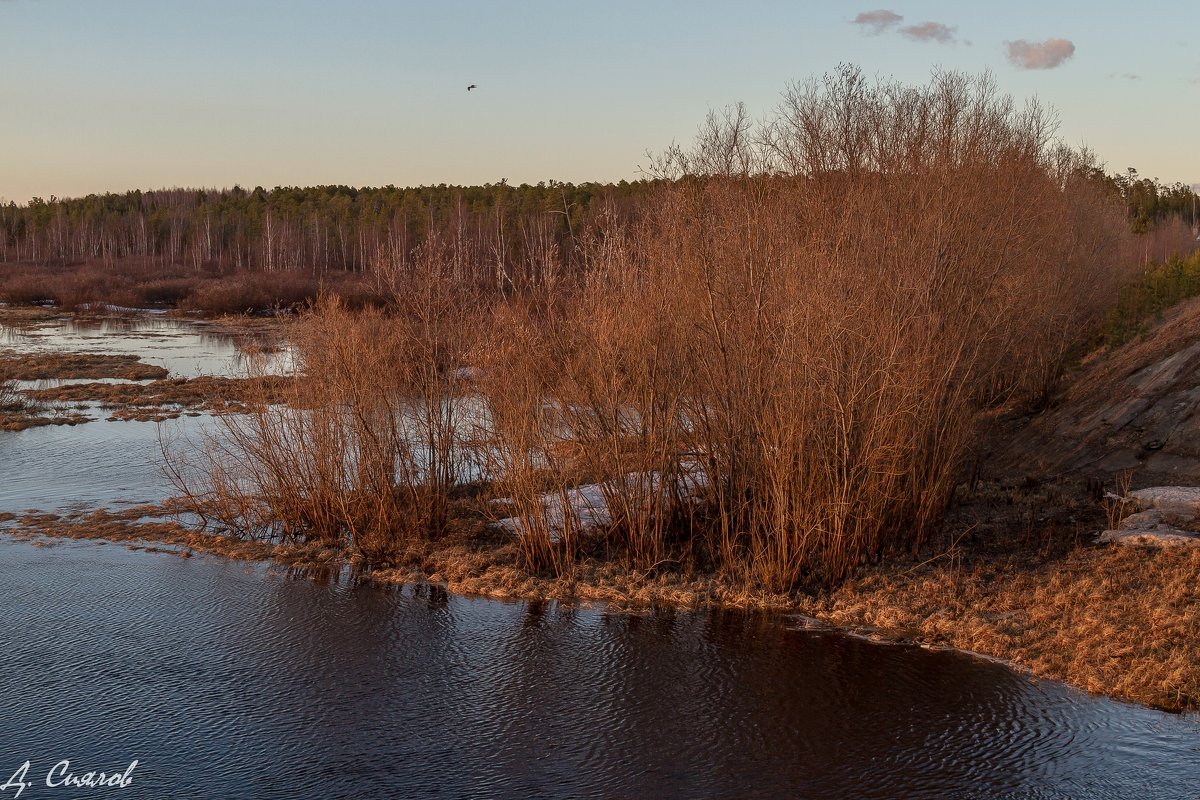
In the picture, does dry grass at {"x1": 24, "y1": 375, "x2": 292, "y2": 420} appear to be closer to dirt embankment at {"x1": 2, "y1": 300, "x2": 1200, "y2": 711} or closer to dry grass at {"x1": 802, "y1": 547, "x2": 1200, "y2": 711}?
dirt embankment at {"x1": 2, "y1": 300, "x2": 1200, "y2": 711}

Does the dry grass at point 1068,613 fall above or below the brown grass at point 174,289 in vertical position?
below

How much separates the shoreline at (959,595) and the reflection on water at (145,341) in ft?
56.9

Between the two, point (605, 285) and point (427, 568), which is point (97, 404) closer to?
point (427, 568)

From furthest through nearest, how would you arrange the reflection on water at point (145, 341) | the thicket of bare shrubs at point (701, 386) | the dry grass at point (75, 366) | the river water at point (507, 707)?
the reflection on water at point (145, 341) → the dry grass at point (75, 366) → the thicket of bare shrubs at point (701, 386) → the river water at point (507, 707)

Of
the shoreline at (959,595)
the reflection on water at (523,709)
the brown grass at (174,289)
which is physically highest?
the brown grass at (174,289)

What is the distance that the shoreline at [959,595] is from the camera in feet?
30.8

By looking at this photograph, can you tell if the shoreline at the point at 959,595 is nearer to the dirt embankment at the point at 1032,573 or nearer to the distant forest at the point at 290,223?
the dirt embankment at the point at 1032,573

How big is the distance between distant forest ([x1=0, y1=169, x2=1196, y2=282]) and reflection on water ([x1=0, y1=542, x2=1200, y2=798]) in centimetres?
5841

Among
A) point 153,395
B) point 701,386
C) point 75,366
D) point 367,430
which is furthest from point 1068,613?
point 75,366

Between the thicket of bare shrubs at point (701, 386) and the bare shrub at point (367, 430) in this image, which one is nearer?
the thicket of bare shrubs at point (701, 386)

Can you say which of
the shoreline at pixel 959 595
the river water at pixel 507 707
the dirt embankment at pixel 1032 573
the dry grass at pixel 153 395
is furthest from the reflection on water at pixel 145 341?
the river water at pixel 507 707

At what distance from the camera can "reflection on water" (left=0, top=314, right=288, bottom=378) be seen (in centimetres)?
3259

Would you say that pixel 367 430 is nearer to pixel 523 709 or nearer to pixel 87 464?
pixel 523 709

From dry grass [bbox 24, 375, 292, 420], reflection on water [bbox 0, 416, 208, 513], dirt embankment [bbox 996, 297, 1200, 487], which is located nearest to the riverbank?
reflection on water [bbox 0, 416, 208, 513]
